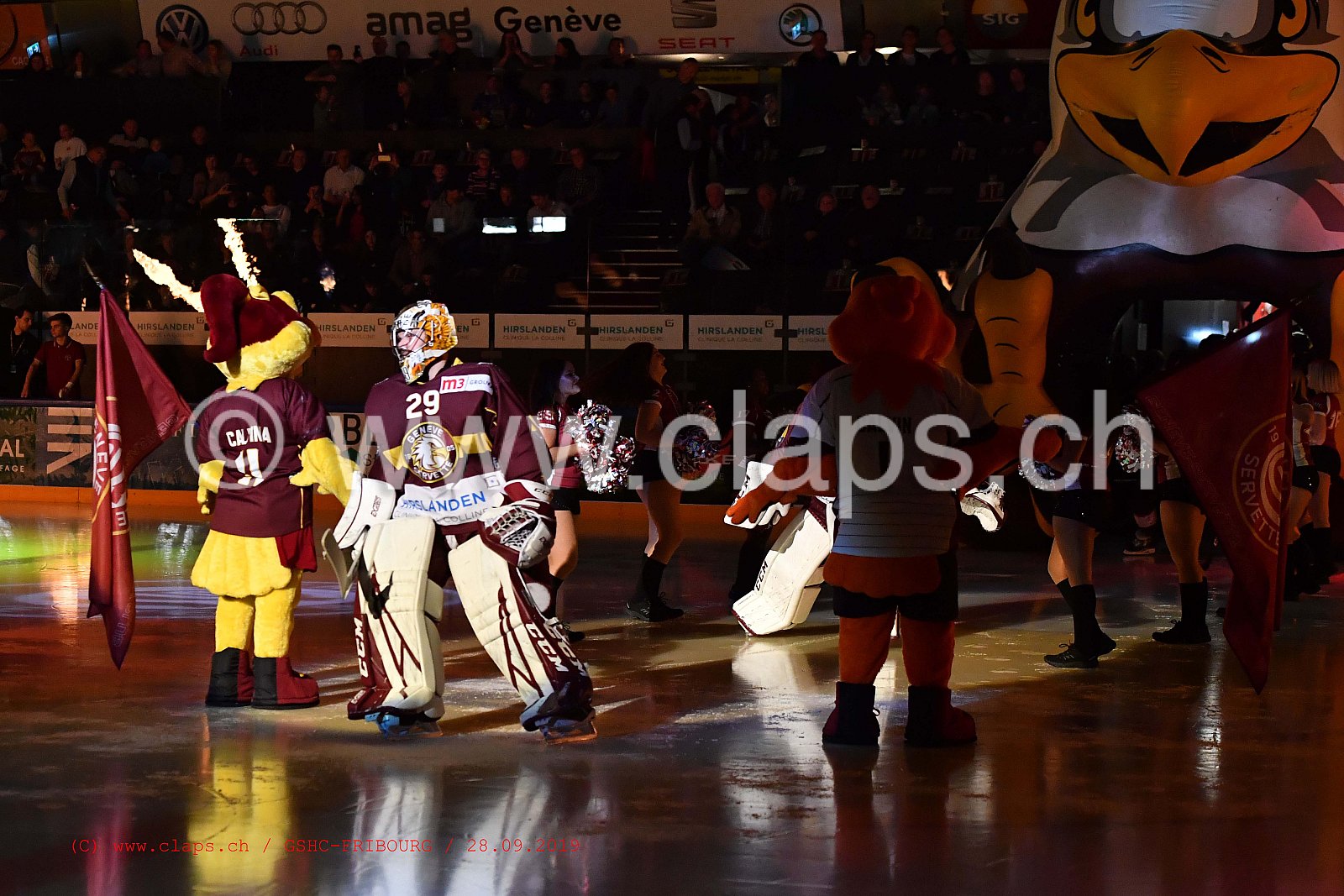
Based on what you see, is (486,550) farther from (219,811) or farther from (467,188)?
(467,188)

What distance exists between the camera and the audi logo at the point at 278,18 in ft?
68.8

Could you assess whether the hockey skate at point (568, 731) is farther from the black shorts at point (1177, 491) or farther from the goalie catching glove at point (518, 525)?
the black shorts at point (1177, 491)

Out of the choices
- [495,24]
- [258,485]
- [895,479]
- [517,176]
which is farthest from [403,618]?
[495,24]

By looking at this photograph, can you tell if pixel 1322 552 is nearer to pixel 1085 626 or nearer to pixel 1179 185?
pixel 1179 185

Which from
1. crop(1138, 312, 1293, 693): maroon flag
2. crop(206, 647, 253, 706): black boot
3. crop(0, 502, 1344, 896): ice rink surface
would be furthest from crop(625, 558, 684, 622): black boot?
crop(1138, 312, 1293, 693): maroon flag

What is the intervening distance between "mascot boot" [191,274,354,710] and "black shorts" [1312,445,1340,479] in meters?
7.51

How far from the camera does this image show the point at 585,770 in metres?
5.66

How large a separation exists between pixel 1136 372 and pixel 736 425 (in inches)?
104

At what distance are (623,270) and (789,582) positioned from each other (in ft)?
27.5

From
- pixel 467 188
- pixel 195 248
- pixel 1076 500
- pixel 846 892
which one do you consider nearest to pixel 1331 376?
pixel 1076 500

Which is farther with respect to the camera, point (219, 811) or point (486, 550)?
point (486, 550)

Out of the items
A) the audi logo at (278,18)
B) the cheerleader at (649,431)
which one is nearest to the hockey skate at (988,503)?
the cheerleader at (649,431)

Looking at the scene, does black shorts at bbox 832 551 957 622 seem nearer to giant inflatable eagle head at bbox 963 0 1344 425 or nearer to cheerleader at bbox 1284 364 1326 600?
cheerleader at bbox 1284 364 1326 600

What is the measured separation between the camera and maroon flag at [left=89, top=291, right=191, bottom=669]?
262 inches
